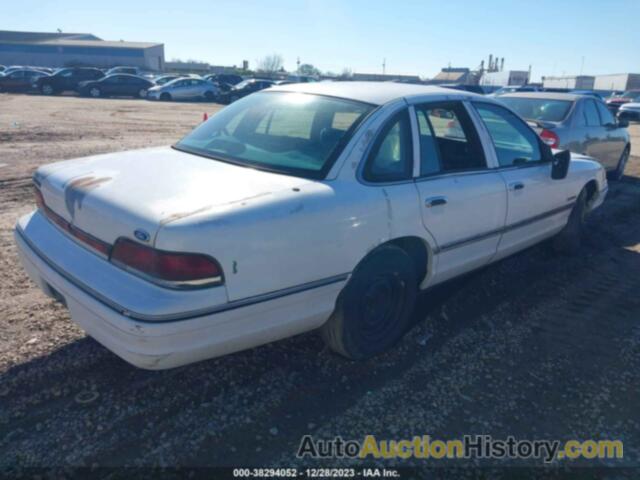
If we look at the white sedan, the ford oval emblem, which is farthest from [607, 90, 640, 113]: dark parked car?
the ford oval emblem

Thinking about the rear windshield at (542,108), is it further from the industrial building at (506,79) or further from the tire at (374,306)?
the industrial building at (506,79)

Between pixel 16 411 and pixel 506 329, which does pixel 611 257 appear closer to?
pixel 506 329

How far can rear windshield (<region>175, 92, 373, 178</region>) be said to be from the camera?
2.96 meters

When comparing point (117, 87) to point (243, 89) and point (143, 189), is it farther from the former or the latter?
point (143, 189)

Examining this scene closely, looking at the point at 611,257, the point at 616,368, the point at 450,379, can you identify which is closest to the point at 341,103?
the point at 450,379

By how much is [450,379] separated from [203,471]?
158cm

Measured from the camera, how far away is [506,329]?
3.76 metres

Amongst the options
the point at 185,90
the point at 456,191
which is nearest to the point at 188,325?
the point at 456,191

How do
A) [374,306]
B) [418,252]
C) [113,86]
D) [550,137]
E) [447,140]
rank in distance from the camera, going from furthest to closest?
[113,86] → [550,137] → [447,140] → [418,252] → [374,306]

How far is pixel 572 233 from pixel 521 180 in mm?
1620

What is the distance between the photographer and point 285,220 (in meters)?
2.47

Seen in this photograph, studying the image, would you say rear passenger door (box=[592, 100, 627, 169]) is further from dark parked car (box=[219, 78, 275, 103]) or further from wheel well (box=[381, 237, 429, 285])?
dark parked car (box=[219, 78, 275, 103])

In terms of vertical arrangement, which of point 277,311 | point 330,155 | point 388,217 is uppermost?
point 330,155

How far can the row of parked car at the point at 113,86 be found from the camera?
29.6 metres
